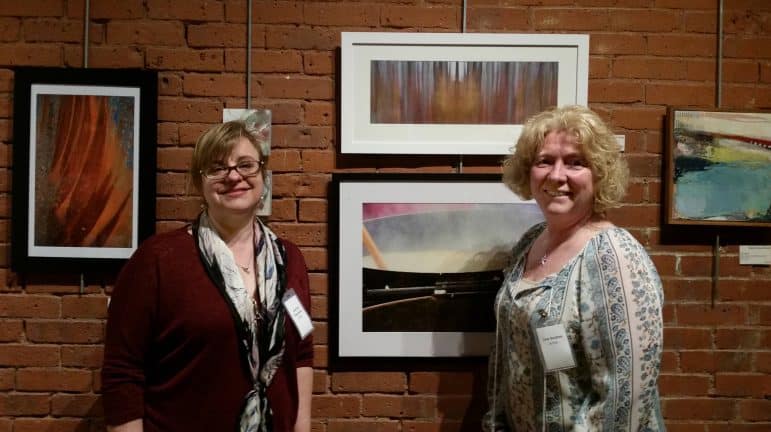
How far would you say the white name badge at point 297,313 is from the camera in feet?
4.92

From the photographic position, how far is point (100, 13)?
1.84 m

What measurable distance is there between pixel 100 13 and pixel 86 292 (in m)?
1.01

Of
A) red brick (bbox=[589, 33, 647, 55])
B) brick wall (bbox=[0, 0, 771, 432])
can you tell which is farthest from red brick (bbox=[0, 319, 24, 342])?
red brick (bbox=[589, 33, 647, 55])

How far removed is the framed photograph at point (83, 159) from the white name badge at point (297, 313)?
66 cm

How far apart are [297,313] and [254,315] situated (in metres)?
0.14

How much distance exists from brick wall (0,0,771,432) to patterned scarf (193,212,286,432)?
40 centimetres

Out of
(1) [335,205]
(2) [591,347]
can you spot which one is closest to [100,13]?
(1) [335,205]

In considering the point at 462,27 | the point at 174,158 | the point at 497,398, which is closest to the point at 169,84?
the point at 174,158

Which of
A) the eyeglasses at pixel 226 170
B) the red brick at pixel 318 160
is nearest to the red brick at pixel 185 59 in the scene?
the red brick at pixel 318 160

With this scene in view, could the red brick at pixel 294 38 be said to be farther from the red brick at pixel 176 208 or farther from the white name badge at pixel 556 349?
the white name badge at pixel 556 349

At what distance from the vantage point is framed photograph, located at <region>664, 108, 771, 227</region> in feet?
6.09

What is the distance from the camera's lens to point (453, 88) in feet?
6.02

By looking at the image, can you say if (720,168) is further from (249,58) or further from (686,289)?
(249,58)

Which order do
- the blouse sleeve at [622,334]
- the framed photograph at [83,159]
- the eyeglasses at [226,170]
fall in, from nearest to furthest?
the blouse sleeve at [622,334] → the eyeglasses at [226,170] → the framed photograph at [83,159]
